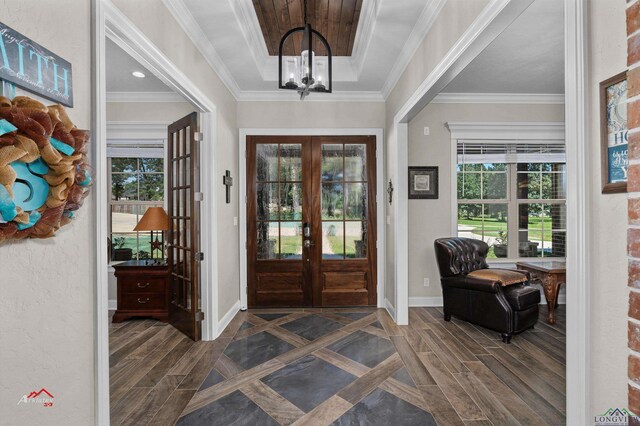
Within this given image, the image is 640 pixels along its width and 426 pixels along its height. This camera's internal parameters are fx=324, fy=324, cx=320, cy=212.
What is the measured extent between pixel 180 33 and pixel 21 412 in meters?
2.51

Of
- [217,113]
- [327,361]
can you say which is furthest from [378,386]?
[217,113]

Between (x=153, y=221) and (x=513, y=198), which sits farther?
(x=513, y=198)

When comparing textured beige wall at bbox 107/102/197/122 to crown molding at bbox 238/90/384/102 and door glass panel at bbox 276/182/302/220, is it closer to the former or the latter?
crown molding at bbox 238/90/384/102

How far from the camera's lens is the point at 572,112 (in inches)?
46.8

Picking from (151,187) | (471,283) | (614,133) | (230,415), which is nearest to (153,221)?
(151,187)

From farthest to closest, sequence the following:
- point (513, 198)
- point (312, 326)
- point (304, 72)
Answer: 1. point (513, 198)
2. point (312, 326)
3. point (304, 72)

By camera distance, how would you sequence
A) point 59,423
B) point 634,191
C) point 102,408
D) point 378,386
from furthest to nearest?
point 378,386
point 102,408
point 59,423
point 634,191

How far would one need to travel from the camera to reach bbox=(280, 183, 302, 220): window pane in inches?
167

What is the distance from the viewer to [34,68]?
46.9 inches

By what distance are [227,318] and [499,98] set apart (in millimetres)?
4452

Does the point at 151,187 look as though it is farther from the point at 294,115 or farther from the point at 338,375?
the point at 338,375

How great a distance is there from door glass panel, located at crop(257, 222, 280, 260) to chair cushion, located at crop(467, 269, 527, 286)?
236 centimetres

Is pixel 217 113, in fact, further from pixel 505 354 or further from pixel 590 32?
pixel 505 354

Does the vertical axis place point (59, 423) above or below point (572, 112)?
below
